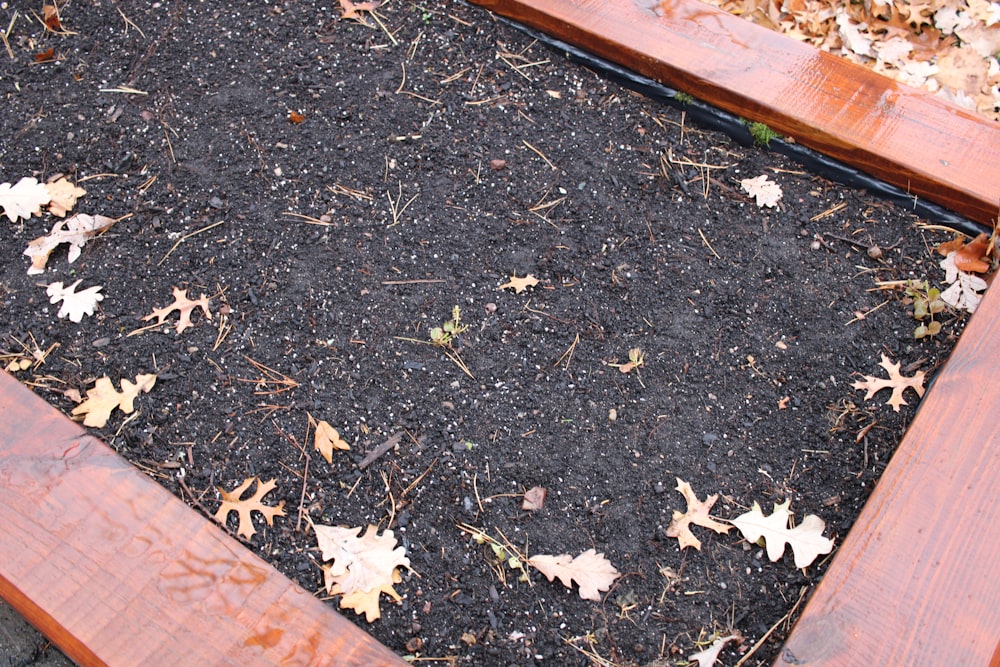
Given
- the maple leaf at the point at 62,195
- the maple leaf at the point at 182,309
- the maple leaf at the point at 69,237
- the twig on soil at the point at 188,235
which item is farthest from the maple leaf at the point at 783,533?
the maple leaf at the point at 62,195

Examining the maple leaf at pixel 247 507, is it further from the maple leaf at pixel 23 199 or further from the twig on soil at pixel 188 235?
the maple leaf at pixel 23 199

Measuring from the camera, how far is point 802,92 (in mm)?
2510

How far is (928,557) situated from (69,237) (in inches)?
106

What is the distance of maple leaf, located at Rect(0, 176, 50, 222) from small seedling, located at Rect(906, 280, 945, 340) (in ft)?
9.51

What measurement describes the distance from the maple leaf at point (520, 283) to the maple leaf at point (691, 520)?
773 mm

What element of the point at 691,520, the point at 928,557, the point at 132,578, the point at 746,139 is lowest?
the point at 132,578

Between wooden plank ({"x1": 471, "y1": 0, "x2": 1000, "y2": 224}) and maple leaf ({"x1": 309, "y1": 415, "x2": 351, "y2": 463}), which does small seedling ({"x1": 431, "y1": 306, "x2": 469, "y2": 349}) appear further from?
wooden plank ({"x1": 471, "y1": 0, "x2": 1000, "y2": 224})

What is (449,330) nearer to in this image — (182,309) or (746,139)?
(182,309)

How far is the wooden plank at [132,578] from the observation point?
166 centimetres

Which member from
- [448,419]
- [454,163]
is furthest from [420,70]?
[448,419]

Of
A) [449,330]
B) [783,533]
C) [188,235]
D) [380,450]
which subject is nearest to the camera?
[783,533]

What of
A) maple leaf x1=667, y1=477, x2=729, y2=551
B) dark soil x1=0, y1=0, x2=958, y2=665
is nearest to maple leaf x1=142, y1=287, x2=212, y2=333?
dark soil x1=0, y1=0, x2=958, y2=665

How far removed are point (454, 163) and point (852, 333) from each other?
1427 mm

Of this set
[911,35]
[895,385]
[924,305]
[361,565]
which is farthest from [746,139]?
[361,565]
